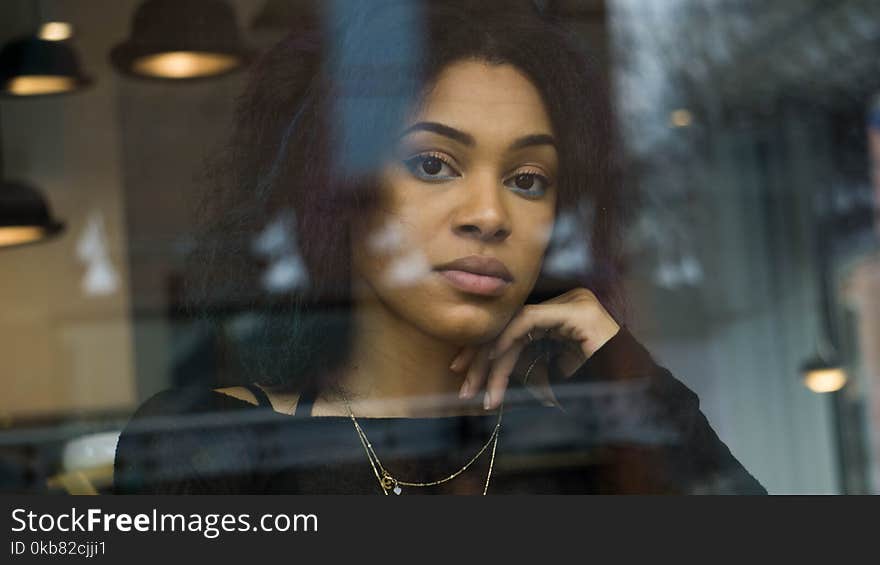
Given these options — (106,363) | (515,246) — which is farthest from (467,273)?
(106,363)

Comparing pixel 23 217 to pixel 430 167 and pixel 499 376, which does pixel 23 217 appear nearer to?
pixel 430 167

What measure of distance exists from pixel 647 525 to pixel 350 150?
0.72 m

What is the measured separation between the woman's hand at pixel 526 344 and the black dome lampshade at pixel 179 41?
0.62 m

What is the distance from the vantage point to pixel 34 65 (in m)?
2.32

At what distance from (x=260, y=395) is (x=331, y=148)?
15.5 inches

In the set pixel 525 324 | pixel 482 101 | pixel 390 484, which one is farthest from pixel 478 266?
pixel 390 484

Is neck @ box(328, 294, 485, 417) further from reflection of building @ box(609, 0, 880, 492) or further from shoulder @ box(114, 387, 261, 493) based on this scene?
reflection of building @ box(609, 0, 880, 492)

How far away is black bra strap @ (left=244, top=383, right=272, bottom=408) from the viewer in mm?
2135

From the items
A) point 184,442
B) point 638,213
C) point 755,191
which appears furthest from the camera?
point 755,191

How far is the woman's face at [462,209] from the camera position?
2129 mm

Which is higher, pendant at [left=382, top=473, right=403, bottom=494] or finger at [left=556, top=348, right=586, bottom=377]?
finger at [left=556, top=348, right=586, bottom=377]

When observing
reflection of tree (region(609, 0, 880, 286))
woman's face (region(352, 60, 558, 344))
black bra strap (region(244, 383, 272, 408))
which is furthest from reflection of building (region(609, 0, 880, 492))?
black bra strap (region(244, 383, 272, 408))

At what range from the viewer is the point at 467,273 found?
84.3 inches

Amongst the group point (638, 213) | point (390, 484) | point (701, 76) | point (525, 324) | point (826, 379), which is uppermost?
point (701, 76)
